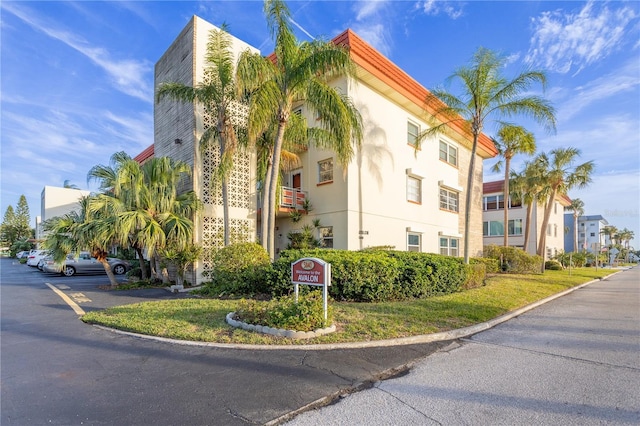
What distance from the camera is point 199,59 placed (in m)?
14.4

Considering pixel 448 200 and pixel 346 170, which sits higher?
pixel 346 170

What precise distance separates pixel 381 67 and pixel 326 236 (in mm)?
8314

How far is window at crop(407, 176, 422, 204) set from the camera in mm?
18792

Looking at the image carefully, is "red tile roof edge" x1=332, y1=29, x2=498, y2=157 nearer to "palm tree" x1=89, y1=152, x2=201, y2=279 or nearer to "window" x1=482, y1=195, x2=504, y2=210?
"palm tree" x1=89, y1=152, x2=201, y2=279

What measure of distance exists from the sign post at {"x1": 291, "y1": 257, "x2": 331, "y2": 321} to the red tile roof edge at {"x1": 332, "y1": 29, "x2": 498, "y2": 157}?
10.0 meters

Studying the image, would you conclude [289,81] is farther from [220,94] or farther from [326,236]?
[326,236]

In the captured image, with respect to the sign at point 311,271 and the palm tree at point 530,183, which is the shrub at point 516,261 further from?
the sign at point 311,271

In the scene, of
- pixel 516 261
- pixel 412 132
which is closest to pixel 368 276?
pixel 412 132

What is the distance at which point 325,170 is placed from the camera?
640 inches

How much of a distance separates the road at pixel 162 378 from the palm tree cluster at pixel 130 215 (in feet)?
17.7

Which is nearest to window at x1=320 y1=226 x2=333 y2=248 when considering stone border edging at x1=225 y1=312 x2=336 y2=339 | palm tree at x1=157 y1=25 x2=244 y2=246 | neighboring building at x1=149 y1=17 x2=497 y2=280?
neighboring building at x1=149 y1=17 x2=497 y2=280

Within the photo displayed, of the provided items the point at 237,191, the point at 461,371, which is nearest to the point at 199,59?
the point at 237,191

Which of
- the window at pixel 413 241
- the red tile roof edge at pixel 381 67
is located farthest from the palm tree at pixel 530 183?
the red tile roof edge at pixel 381 67

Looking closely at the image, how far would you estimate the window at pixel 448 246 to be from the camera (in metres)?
21.6
